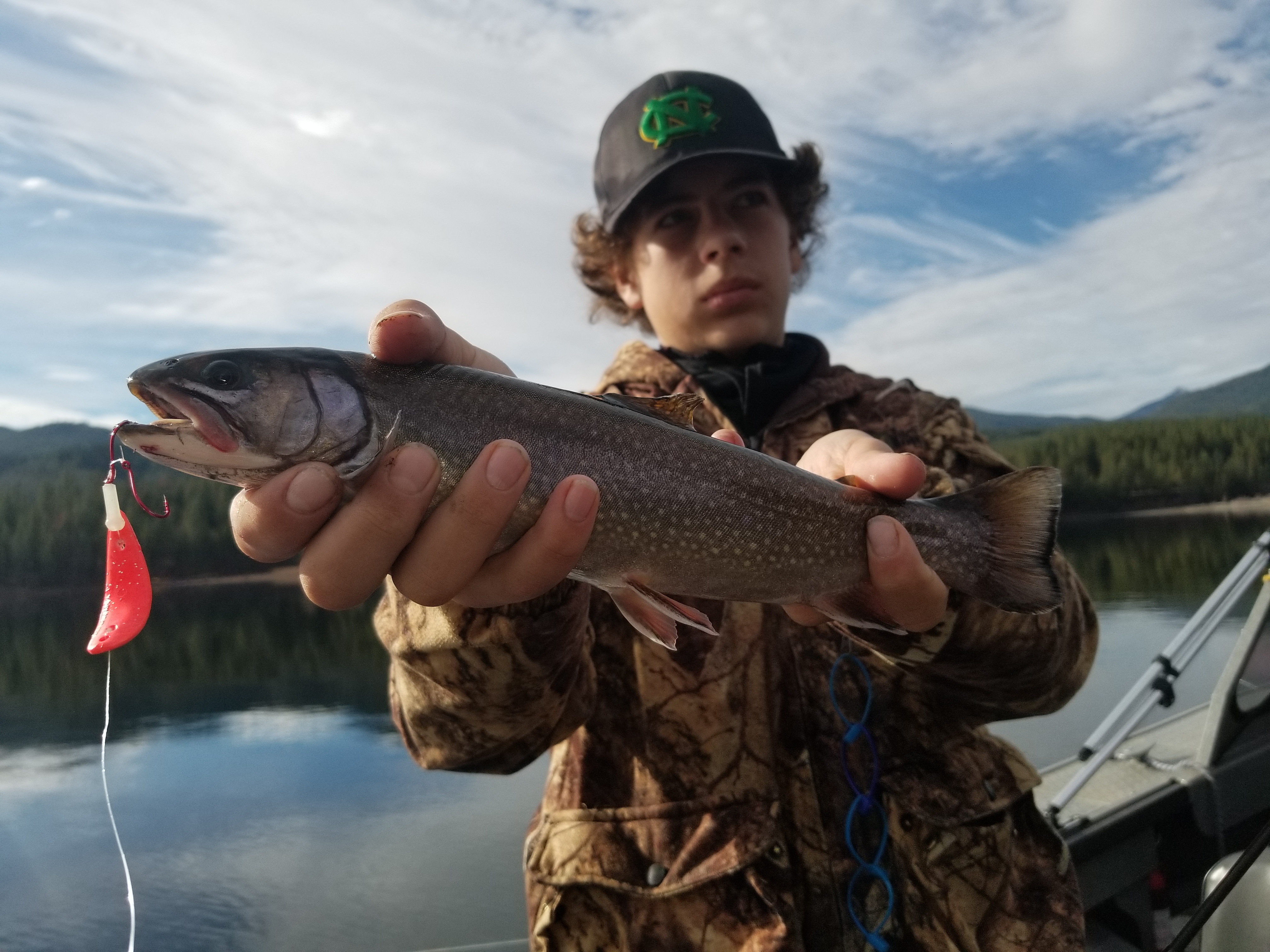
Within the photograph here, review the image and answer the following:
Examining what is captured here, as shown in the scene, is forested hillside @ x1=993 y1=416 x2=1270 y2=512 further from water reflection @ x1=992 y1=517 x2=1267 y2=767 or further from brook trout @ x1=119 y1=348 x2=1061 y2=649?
brook trout @ x1=119 y1=348 x2=1061 y2=649

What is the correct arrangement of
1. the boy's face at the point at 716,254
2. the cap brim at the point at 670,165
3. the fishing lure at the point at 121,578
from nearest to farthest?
the fishing lure at the point at 121,578, the cap brim at the point at 670,165, the boy's face at the point at 716,254

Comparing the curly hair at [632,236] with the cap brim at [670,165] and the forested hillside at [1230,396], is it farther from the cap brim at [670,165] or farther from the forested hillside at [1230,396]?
the forested hillside at [1230,396]

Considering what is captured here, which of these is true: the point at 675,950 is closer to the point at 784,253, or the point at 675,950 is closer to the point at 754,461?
the point at 754,461

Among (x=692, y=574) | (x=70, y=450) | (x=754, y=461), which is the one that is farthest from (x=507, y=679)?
(x=70, y=450)

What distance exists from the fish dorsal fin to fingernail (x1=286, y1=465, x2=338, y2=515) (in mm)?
774

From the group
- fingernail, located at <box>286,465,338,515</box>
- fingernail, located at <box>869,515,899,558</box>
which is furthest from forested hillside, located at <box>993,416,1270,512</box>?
fingernail, located at <box>286,465,338,515</box>

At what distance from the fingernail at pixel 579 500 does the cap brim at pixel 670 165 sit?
75.2 inches

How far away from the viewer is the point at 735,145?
3.75 meters

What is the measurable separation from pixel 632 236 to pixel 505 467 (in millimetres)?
2202

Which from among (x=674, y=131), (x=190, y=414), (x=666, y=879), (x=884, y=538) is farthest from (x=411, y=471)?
(x=674, y=131)

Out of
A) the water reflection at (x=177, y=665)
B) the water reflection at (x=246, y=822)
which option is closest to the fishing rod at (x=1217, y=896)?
the water reflection at (x=246, y=822)

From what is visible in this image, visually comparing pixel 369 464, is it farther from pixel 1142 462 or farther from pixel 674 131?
pixel 1142 462

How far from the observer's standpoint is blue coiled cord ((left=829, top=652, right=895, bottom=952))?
2.71m

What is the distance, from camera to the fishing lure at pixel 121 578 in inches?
92.7
